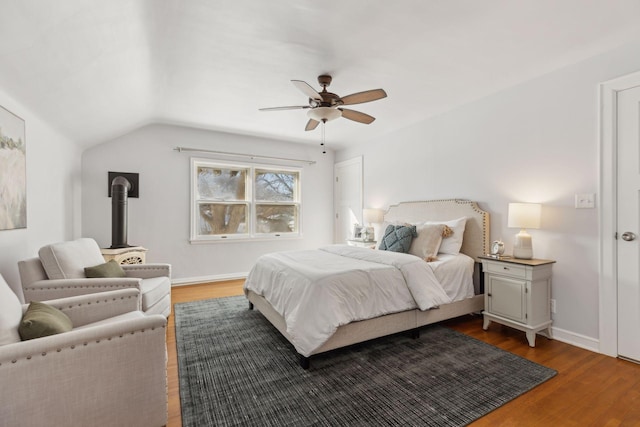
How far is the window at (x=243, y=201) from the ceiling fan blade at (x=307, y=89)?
9.38ft

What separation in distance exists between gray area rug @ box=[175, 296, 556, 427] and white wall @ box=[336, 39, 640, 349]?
94 centimetres

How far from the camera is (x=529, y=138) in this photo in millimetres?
3006

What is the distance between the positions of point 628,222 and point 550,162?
783 mm

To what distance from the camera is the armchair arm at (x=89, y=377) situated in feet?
3.83

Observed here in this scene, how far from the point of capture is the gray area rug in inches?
66.8

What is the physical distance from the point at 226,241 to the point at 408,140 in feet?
11.2

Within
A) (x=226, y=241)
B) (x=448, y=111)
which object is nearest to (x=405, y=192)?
(x=448, y=111)

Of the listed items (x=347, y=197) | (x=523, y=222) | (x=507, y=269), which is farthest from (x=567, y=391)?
(x=347, y=197)

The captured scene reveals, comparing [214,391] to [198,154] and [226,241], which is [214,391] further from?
[198,154]

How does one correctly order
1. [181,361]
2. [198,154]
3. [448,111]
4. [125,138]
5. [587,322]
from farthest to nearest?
[198,154], [125,138], [448,111], [587,322], [181,361]

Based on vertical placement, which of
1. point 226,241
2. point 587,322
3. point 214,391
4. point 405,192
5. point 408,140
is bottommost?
point 214,391

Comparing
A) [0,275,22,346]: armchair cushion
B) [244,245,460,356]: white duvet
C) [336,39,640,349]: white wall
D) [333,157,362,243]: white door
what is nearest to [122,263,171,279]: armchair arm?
[244,245,460,356]: white duvet

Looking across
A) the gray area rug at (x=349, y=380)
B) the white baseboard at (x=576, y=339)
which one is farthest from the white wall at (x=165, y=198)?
the white baseboard at (x=576, y=339)

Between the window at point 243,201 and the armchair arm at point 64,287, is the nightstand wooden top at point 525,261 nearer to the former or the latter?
Answer: the armchair arm at point 64,287
